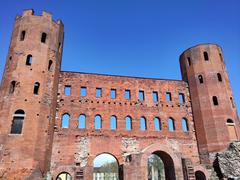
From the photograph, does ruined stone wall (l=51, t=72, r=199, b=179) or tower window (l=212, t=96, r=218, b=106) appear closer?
ruined stone wall (l=51, t=72, r=199, b=179)

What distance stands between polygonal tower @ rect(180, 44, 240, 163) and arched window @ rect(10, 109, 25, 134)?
653 inches

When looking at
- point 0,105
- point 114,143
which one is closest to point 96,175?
point 114,143

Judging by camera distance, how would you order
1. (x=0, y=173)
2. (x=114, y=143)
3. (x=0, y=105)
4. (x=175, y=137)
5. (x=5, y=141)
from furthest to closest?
(x=175, y=137)
(x=114, y=143)
(x=0, y=105)
(x=5, y=141)
(x=0, y=173)

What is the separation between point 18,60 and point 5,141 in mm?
6906

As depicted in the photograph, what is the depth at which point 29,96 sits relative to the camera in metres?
18.7

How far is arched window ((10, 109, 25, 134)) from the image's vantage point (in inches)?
688

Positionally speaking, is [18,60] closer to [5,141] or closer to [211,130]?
[5,141]

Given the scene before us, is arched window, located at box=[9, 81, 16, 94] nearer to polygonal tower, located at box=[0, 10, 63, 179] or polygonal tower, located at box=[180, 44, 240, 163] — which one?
polygonal tower, located at box=[0, 10, 63, 179]

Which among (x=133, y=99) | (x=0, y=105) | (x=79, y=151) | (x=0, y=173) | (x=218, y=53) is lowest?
(x=0, y=173)

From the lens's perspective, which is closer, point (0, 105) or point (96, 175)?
point (0, 105)

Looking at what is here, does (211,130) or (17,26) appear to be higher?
(17,26)

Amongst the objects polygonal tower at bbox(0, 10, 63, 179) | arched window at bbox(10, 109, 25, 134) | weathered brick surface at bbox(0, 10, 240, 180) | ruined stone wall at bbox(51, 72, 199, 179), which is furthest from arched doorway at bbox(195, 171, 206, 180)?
arched window at bbox(10, 109, 25, 134)

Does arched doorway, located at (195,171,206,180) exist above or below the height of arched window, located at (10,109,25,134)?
below

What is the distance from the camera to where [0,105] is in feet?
60.0
